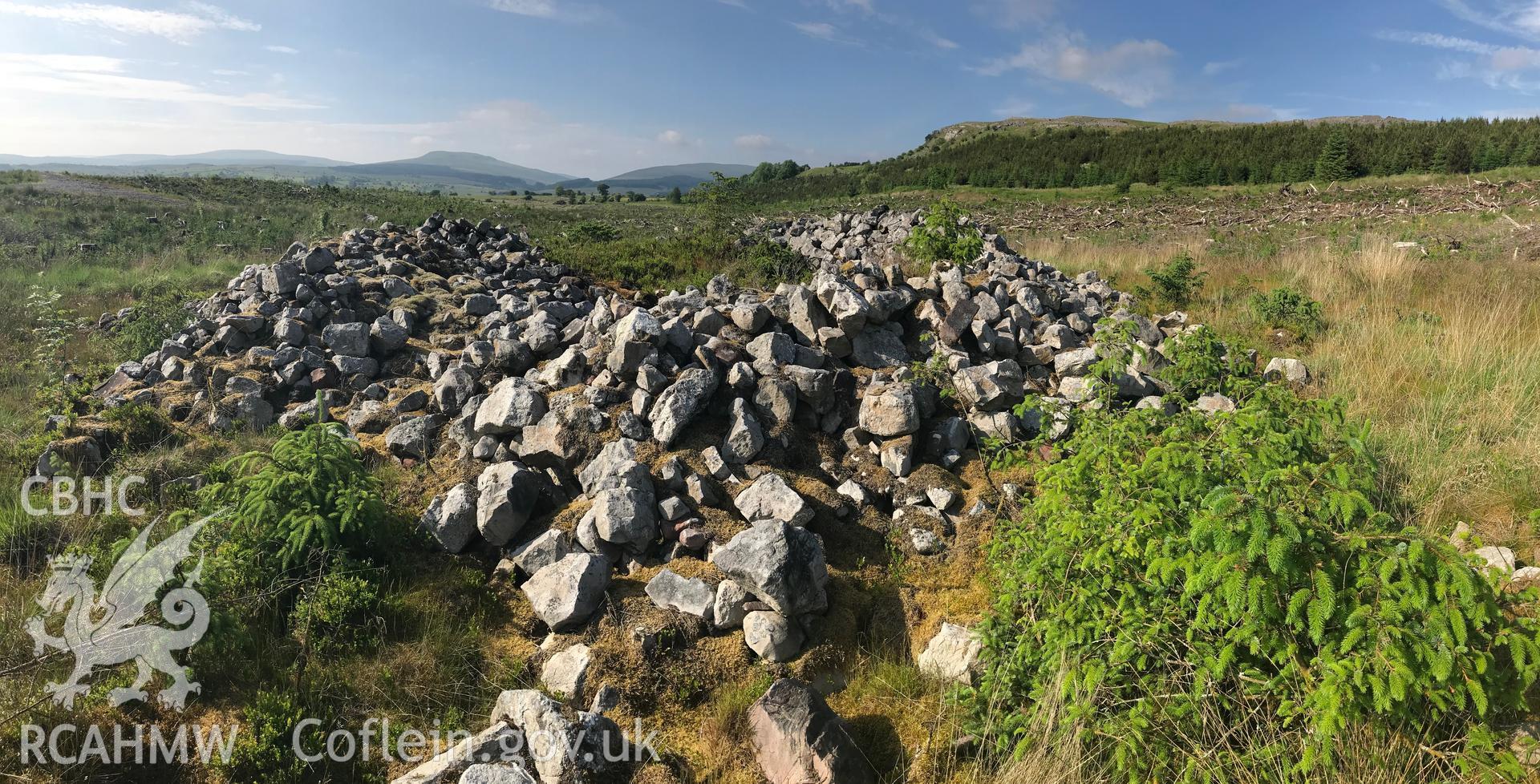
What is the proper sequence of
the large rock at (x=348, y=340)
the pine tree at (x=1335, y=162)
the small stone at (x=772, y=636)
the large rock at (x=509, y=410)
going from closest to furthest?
1. the small stone at (x=772, y=636)
2. the large rock at (x=509, y=410)
3. the large rock at (x=348, y=340)
4. the pine tree at (x=1335, y=162)

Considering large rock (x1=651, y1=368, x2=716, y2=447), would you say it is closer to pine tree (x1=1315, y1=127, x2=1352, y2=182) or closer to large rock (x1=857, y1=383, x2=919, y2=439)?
large rock (x1=857, y1=383, x2=919, y2=439)

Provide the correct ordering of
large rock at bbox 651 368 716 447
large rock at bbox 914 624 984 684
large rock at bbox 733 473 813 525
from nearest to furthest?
large rock at bbox 914 624 984 684 → large rock at bbox 733 473 813 525 → large rock at bbox 651 368 716 447

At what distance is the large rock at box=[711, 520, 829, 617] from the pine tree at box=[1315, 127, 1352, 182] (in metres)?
47.1

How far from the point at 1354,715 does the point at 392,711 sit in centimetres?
452

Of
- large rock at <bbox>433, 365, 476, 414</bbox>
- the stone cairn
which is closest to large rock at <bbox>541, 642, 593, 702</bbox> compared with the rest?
the stone cairn

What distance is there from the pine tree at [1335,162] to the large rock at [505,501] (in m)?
47.9

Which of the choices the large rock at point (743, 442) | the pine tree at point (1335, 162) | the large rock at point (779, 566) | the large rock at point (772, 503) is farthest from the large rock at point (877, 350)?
the pine tree at point (1335, 162)

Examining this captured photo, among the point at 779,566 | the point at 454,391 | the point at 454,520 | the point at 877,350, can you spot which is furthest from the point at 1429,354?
the point at 454,391

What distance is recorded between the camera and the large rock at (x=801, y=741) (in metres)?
3.28

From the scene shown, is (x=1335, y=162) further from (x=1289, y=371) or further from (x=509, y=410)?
(x=509, y=410)

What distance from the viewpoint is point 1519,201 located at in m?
23.5

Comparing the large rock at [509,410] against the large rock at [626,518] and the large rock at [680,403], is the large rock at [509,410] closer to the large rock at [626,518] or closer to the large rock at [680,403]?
the large rock at [680,403]

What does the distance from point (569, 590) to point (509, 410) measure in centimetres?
220

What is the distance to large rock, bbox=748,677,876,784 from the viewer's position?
129 inches
